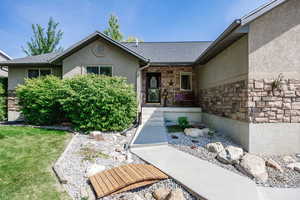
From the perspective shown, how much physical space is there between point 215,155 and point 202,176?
1.44 meters

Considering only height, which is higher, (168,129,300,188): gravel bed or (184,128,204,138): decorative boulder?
(184,128,204,138): decorative boulder

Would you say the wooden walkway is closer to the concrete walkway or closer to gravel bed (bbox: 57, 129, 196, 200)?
gravel bed (bbox: 57, 129, 196, 200)

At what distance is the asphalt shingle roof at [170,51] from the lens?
10.6m

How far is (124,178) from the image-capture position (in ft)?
10.9

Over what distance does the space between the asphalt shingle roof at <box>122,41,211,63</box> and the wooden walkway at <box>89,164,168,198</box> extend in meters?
7.78

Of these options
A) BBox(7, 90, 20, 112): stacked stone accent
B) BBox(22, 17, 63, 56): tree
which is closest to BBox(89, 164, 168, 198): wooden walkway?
BBox(7, 90, 20, 112): stacked stone accent

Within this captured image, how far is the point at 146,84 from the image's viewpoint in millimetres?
10992

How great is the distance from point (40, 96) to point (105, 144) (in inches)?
167

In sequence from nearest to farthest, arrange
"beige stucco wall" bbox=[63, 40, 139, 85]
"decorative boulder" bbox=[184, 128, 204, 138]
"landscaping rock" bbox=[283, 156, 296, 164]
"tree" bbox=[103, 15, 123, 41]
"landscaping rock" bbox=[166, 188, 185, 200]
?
"landscaping rock" bbox=[166, 188, 185, 200] < "landscaping rock" bbox=[283, 156, 296, 164] < "decorative boulder" bbox=[184, 128, 204, 138] < "beige stucco wall" bbox=[63, 40, 139, 85] < "tree" bbox=[103, 15, 123, 41]

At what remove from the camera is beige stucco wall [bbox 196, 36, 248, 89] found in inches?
203

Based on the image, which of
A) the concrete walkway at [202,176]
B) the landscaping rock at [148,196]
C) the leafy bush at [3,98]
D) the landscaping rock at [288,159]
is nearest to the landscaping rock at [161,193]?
the landscaping rock at [148,196]

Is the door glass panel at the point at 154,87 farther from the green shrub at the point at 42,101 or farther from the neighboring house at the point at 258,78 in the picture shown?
the green shrub at the point at 42,101

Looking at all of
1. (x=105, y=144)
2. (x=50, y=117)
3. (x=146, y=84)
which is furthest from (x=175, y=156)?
(x=146, y=84)

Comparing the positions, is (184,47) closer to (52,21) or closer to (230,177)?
(230,177)
